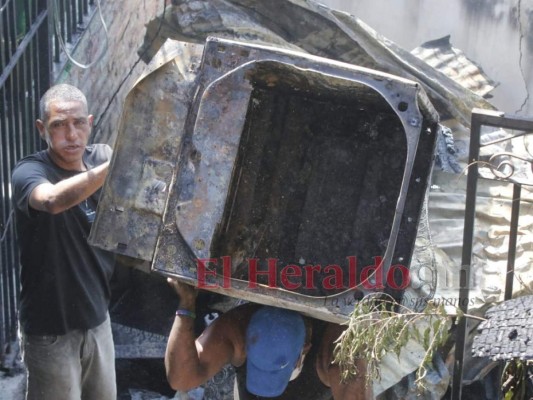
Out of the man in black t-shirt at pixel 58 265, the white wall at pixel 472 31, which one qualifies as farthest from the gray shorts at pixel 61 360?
the white wall at pixel 472 31

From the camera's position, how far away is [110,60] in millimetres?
7020

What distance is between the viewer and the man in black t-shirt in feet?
12.5

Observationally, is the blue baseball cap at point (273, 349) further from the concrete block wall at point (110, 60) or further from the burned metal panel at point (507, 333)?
the concrete block wall at point (110, 60)

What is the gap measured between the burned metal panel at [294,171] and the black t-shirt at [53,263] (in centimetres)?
63

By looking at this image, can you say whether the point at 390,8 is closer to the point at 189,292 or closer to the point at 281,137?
the point at 281,137

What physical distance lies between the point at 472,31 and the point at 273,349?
354 inches

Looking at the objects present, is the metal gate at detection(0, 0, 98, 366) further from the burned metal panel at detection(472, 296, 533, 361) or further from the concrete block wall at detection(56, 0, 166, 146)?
the burned metal panel at detection(472, 296, 533, 361)

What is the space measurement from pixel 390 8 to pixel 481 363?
22.7ft

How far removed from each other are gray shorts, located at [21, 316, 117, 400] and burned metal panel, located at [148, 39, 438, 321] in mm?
763

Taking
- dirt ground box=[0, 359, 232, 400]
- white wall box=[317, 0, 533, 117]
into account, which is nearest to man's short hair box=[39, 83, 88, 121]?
dirt ground box=[0, 359, 232, 400]

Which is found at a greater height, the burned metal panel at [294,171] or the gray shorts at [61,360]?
the burned metal panel at [294,171]

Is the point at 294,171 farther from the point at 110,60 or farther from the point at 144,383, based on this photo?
the point at 110,60

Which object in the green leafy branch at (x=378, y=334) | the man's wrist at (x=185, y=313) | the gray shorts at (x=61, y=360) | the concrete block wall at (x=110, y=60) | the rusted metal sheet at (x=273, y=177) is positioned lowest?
the gray shorts at (x=61, y=360)

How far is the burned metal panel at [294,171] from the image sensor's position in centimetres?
321
